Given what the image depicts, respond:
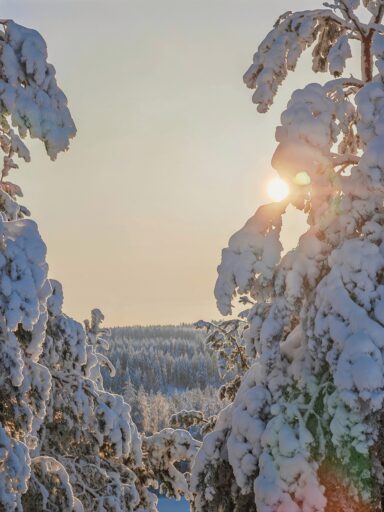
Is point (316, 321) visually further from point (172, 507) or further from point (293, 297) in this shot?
point (172, 507)

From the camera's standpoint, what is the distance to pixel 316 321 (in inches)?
211

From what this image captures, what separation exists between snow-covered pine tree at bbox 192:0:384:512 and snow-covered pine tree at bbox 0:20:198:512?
1.58 meters

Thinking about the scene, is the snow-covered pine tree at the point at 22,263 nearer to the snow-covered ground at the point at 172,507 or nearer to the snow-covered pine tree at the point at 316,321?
the snow-covered pine tree at the point at 316,321

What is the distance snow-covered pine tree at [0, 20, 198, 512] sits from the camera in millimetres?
5828

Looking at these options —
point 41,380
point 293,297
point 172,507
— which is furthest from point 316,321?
point 172,507

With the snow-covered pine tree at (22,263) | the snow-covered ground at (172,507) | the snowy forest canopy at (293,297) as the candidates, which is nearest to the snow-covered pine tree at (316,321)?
the snowy forest canopy at (293,297)

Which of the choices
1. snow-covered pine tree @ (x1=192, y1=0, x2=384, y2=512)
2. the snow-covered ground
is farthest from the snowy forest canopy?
the snow-covered ground

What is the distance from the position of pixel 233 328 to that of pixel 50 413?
32.3 feet

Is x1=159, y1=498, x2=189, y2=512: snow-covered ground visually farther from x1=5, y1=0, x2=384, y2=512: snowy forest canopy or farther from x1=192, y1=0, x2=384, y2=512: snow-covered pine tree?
x1=192, y1=0, x2=384, y2=512: snow-covered pine tree

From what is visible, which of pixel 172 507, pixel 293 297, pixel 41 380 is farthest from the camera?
pixel 172 507

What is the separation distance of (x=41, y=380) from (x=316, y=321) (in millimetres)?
2656

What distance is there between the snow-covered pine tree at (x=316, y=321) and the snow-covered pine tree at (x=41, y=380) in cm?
158

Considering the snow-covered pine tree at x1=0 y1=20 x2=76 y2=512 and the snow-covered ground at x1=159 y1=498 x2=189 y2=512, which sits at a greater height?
the snow-covered ground at x1=159 y1=498 x2=189 y2=512

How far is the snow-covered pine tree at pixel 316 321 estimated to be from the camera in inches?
199
